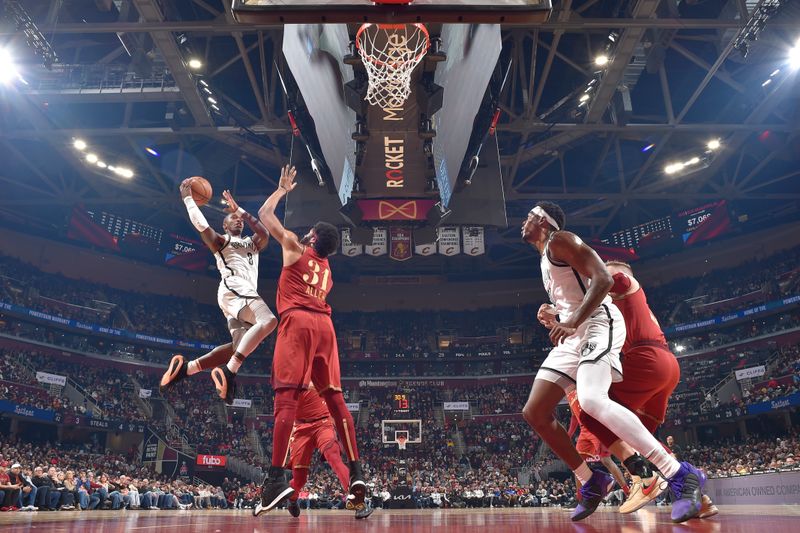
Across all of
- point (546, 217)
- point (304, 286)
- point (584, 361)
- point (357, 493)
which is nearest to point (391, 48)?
point (304, 286)

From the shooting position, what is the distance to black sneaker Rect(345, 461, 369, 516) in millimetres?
4543

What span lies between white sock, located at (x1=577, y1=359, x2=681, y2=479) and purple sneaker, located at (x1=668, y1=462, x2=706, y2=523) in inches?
1.8

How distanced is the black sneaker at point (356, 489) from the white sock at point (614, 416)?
1968 millimetres

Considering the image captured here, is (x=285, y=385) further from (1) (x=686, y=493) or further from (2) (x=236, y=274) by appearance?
(1) (x=686, y=493)

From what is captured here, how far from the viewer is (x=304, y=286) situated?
4742mm

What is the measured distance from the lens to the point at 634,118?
57.8 ft

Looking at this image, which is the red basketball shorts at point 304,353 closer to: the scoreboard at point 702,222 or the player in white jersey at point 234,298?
the player in white jersey at point 234,298

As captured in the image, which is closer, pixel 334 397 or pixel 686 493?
pixel 686 493

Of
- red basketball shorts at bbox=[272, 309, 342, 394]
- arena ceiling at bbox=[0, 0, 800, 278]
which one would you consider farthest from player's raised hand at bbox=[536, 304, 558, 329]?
arena ceiling at bbox=[0, 0, 800, 278]

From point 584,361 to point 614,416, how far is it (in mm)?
405

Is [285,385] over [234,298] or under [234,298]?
under

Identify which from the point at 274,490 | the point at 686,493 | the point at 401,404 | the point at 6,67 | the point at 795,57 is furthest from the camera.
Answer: the point at 401,404

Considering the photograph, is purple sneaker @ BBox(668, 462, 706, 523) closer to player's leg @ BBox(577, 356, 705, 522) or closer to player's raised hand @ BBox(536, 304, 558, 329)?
player's leg @ BBox(577, 356, 705, 522)

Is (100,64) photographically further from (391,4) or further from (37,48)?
(391,4)
